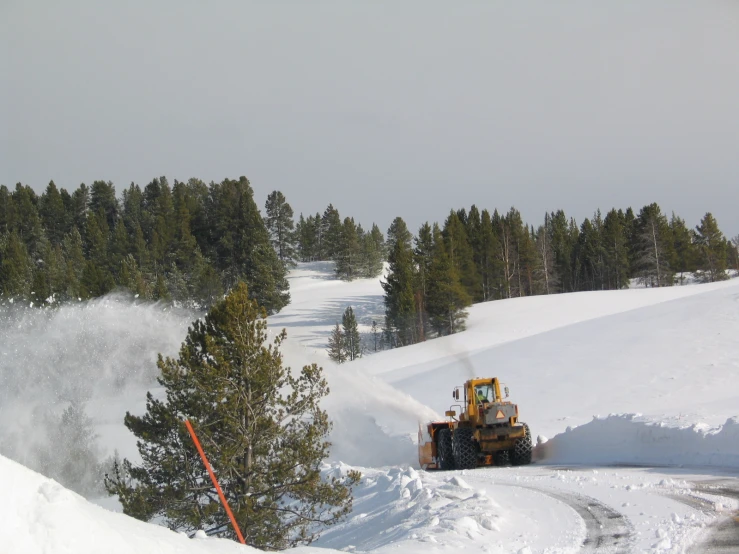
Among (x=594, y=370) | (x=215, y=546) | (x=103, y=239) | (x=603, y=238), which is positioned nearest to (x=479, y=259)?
(x=603, y=238)

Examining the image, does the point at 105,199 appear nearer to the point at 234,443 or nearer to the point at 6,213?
the point at 6,213

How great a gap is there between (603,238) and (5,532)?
99985mm

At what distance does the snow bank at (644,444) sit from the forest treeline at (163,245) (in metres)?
45.2

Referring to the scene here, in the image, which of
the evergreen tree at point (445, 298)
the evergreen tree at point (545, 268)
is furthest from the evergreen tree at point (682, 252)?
the evergreen tree at point (445, 298)

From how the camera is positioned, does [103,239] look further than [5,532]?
Yes

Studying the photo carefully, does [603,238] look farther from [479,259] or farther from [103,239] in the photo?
[103,239]

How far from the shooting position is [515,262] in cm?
8931

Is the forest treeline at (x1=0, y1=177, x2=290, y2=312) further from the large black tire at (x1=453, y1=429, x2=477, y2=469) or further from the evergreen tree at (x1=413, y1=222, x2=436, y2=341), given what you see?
the large black tire at (x1=453, y1=429, x2=477, y2=469)

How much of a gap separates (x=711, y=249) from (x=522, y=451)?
253ft

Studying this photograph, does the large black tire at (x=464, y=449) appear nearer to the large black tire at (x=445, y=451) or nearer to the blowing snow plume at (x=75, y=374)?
the large black tire at (x=445, y=451)

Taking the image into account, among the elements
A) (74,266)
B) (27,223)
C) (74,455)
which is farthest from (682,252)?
(27,223)

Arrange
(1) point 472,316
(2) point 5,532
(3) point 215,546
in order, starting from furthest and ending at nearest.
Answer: (1) point 472,316, (3) point 215,546, (2) point 5,532

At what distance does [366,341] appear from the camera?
7112cm

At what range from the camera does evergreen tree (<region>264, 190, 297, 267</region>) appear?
357ft
